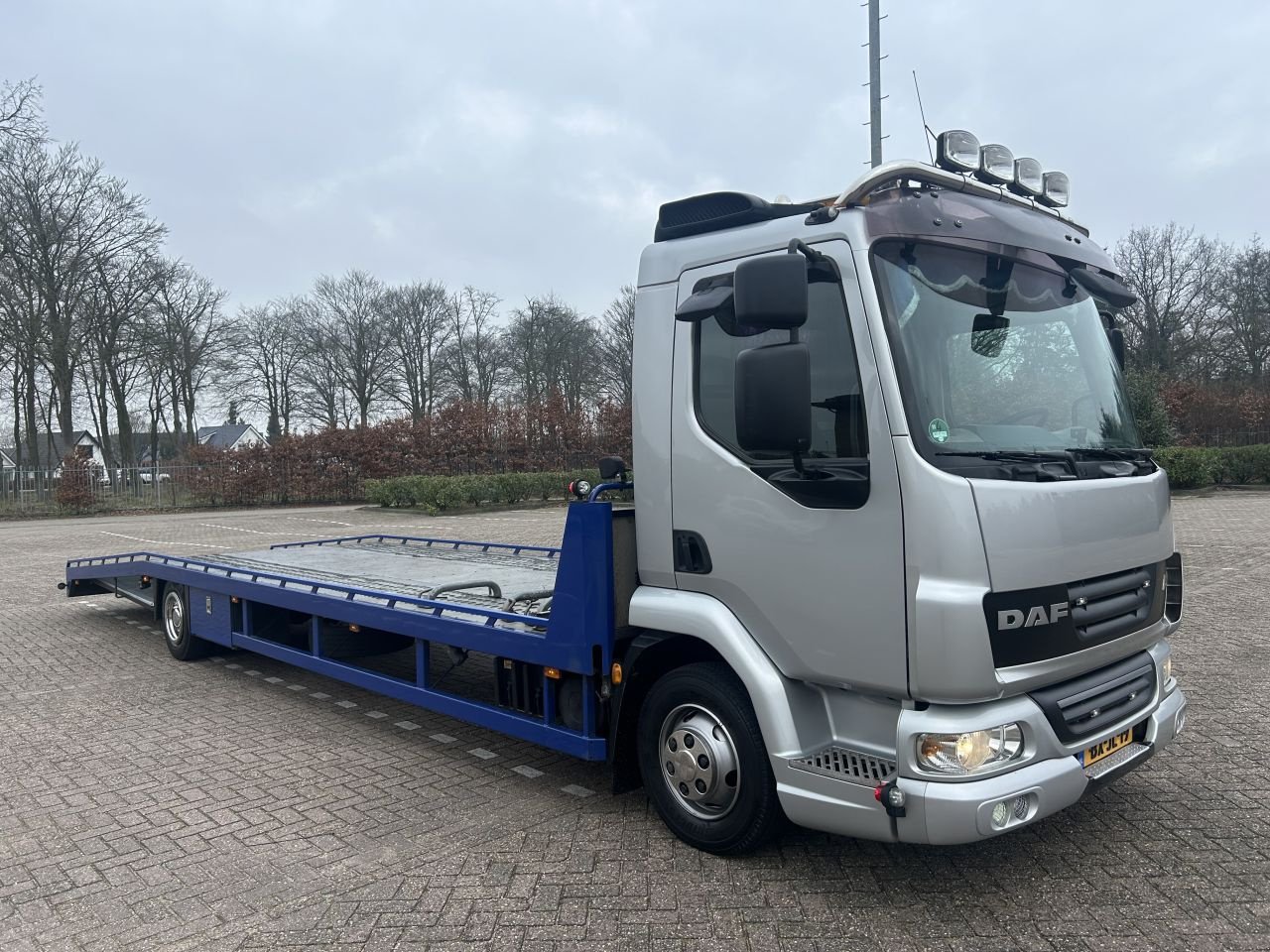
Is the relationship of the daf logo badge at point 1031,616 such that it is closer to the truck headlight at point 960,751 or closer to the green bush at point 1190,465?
the truck headlight at point 960,751

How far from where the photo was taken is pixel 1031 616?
117 inches

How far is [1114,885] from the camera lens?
3.28m

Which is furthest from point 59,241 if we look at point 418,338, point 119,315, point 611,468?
point 611,468

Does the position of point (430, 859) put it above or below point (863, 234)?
below

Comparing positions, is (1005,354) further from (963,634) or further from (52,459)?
(52,459)

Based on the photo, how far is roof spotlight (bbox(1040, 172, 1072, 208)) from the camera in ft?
13.2

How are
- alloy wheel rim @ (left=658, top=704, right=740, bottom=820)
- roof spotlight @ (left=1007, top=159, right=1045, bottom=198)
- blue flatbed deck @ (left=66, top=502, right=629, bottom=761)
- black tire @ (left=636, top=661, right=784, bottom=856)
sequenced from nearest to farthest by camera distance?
black tire @ (left=636, top=661, right=784, bottom=856) < alloy wheel rim @ (left=658, top=704, right=740, bottom=820) < roof spotlight @ (left=1007, top=159, right=1045, bottom=198) < blue flatbed deck @ (left=66, top=502, right=629, bottom=761)

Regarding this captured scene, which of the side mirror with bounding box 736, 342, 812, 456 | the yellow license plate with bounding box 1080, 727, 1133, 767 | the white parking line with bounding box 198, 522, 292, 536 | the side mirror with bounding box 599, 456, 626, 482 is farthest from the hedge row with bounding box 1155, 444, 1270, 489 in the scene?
the side mirror with bounding box 736, 342, 812, 456

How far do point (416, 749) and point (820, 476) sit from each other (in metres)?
3.21

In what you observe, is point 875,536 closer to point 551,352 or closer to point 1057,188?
point 1057,188

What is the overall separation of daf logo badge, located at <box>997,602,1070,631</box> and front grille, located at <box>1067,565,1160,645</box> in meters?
0.09

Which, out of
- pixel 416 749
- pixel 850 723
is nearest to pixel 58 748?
pixel 416 749

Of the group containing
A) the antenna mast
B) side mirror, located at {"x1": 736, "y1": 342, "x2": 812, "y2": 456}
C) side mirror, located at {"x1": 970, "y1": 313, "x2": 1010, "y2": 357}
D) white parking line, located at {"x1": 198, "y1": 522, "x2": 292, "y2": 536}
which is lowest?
white parking line, located at {"x1": 198, "y1": 522, "x2": 292, "y2": 536}

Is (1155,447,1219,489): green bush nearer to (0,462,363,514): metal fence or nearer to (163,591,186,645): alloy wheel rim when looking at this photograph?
(163,591,186,645): alloy wheel rim
